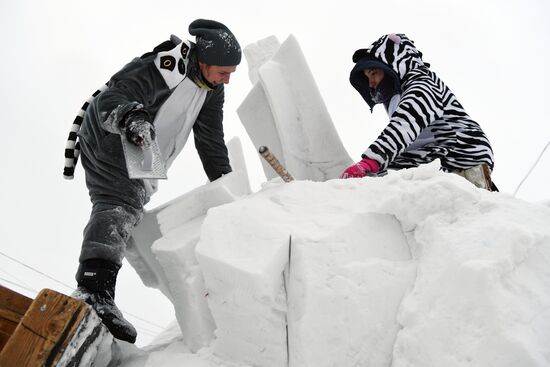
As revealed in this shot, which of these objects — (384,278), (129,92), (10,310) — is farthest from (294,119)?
(10,310)

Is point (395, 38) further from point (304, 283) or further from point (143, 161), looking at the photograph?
point (304, 283)

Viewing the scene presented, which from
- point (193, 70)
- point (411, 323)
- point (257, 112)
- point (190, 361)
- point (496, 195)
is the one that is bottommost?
point (190, 361)

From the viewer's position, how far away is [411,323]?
1.50 m

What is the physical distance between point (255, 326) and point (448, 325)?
0.63 m

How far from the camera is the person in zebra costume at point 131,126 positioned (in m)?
2.01

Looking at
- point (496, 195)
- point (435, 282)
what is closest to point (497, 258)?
point (435, 282)

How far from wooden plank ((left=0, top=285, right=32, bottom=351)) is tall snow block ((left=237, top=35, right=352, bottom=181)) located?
5.23 feet

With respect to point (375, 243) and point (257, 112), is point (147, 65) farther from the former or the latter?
point (375, 243)

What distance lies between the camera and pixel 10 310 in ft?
5.41

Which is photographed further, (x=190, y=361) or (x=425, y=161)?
(x=425, y=161)

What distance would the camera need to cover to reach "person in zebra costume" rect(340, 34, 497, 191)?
7.89ft

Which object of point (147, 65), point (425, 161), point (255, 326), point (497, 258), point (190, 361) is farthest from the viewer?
point (425, 161)

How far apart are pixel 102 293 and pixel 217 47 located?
1.37 metres

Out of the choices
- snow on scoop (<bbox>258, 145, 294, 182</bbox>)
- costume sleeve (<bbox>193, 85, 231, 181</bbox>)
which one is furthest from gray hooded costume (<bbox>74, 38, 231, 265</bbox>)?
snow on scoop (<bbox>258, 145, 294, 182</bbox>)
